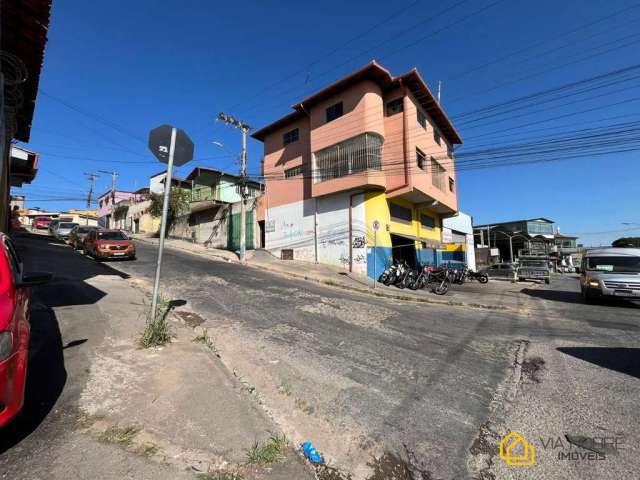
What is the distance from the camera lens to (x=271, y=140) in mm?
23656

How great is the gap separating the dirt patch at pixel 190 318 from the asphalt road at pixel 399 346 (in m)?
0.36

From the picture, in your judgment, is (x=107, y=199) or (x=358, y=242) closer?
(x=358, y=242)

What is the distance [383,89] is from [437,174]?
293 inches

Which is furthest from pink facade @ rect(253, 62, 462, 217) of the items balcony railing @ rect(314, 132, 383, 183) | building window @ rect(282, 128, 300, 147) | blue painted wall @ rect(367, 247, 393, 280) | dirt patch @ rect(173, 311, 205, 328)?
dirt patch @ rect(173, 311, 205, 328)

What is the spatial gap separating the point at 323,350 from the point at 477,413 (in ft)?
8.18

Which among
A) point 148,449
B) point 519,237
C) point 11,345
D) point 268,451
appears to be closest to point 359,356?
point 268,451

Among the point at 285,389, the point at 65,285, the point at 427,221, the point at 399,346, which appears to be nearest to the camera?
the point at 285,389

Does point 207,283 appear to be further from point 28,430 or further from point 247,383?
point 28,430

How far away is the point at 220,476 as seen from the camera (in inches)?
87.8

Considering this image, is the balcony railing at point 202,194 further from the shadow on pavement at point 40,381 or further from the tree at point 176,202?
the shadow on pavement at point 40,381

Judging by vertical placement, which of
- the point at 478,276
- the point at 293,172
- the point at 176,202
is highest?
the point at 293,172

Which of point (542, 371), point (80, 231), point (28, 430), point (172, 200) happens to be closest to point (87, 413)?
point (28, 430)

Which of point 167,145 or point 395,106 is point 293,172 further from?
point 167,145

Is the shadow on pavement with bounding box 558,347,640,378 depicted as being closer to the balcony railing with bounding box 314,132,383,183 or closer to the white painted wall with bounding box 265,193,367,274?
the white painted wall with bounding box 265,193,367,274
